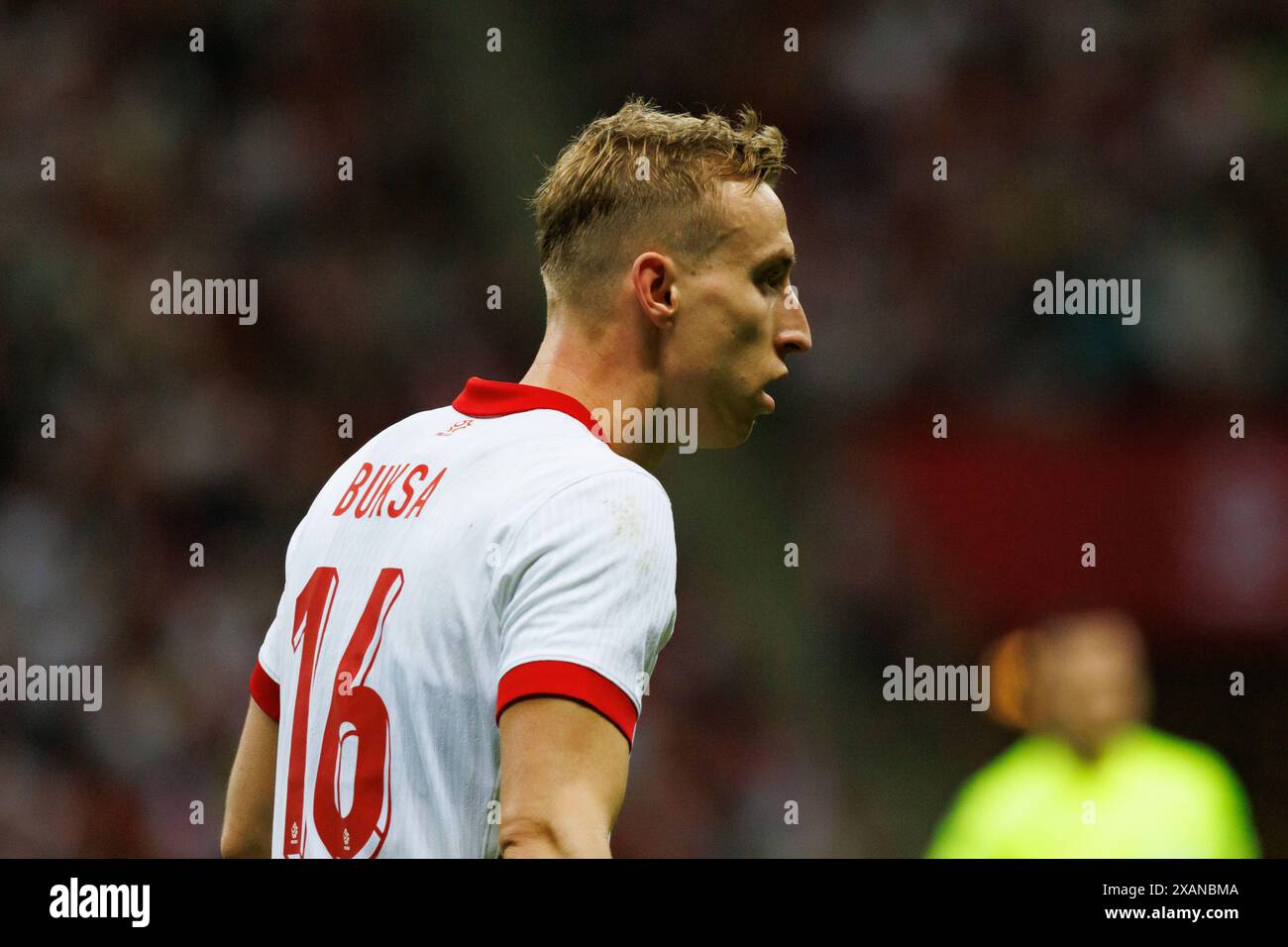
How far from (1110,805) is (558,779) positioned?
314 centimetres

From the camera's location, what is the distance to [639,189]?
2.61 m

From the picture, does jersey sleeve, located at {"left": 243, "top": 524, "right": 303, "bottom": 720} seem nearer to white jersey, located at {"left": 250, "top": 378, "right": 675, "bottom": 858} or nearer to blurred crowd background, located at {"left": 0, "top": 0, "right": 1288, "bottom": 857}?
white jersey, located at {"left": 250, "top": 378, "right": 675, "bottom": 858}

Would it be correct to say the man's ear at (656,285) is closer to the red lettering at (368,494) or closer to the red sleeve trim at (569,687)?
the red lettering at (368,494)

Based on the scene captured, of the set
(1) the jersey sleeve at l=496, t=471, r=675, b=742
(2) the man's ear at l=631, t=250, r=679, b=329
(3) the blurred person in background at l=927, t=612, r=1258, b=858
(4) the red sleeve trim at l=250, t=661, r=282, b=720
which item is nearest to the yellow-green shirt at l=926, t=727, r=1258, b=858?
(3) the blurred person in background at l=927, t=612, r=1258, b=858

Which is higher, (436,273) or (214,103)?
(214,103)

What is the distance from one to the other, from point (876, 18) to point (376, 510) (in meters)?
7.35

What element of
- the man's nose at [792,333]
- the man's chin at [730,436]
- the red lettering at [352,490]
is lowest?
the red lettering at [352,490]

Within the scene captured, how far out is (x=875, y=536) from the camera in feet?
25.5

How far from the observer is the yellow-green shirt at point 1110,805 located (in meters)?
4.47

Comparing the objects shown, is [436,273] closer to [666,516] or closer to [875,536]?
[875,536]

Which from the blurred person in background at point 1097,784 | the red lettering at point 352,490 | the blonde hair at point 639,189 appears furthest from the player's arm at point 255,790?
the blurred person in background at point 1097,784

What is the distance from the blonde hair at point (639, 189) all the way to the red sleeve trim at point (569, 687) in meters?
0.79
